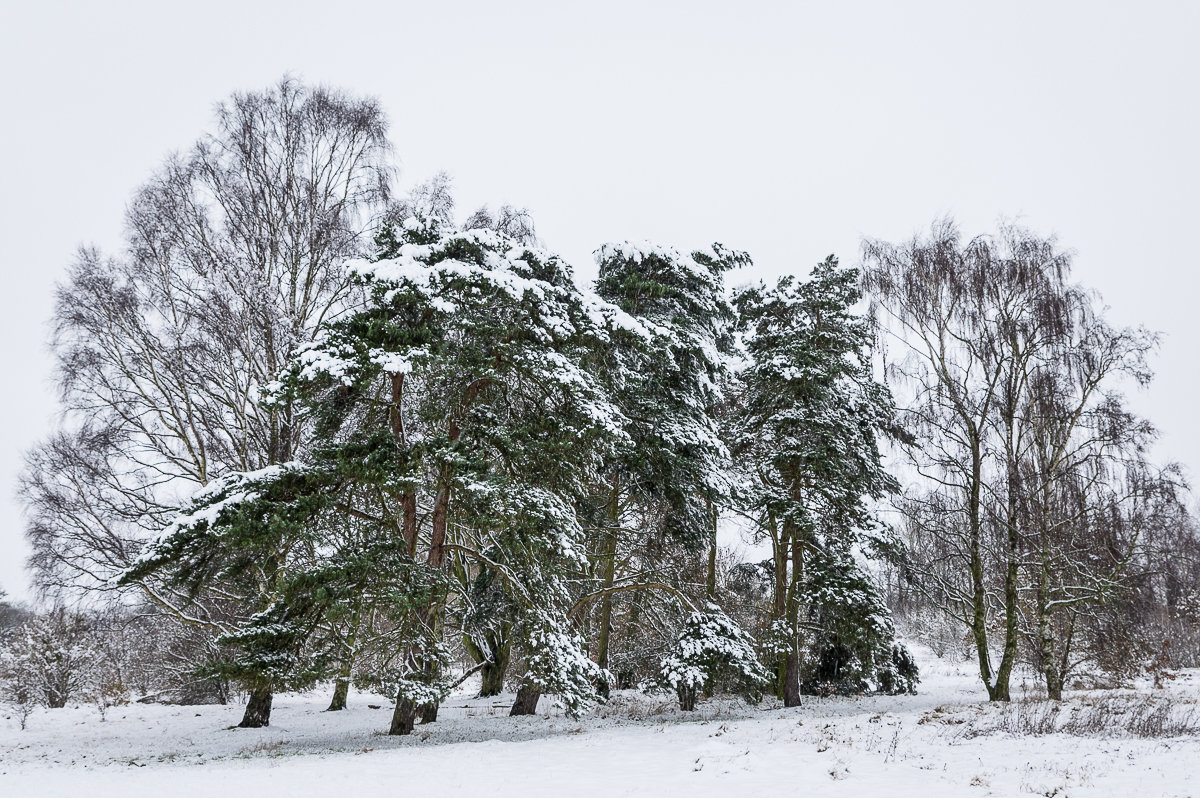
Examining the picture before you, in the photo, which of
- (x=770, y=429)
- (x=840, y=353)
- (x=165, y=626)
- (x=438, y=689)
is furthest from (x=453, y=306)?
(x=165, y=626)

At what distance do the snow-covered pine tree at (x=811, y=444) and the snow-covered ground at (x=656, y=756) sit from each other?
2.59 m

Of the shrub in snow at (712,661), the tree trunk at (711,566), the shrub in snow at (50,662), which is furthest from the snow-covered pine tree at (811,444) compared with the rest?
the shrub in snow at (50,662)

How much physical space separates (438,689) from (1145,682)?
889 inches

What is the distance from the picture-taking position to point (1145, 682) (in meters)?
22.0

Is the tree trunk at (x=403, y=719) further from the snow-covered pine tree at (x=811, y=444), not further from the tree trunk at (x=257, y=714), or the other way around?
the snow-covered pine tree at (x=811, y=444)

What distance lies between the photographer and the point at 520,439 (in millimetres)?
12305

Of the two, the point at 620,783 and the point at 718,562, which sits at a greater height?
the point at 718,562

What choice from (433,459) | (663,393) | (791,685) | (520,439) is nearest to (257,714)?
(433,459)

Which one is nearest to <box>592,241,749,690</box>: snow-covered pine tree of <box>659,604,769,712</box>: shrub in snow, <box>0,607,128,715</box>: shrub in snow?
<box>659,604,769,712</box>: shrub in snow

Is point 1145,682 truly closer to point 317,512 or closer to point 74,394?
point 317,512

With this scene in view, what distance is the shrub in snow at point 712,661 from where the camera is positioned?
1256 centimetres

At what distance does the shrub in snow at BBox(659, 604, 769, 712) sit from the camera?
1256 cm

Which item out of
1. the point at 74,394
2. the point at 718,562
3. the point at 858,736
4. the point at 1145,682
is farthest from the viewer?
the point at 718,562

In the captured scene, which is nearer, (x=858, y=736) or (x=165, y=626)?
(x=858, y=736)
